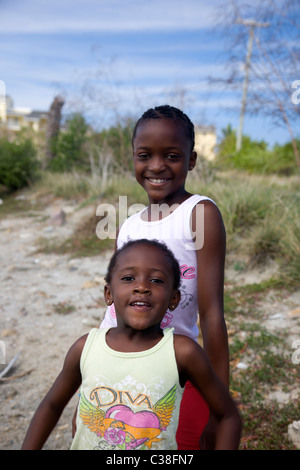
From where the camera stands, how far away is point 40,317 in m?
4.77

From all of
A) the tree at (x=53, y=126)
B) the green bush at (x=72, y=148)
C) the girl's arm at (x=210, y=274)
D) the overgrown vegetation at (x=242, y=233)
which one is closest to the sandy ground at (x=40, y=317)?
the overgrown vegetation at (x=242, y=233)

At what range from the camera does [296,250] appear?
15.8ft

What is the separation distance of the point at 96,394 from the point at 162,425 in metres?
0.19

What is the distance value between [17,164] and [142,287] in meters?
12.5

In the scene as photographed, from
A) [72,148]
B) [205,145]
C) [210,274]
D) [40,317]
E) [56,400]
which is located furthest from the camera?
[72,148]

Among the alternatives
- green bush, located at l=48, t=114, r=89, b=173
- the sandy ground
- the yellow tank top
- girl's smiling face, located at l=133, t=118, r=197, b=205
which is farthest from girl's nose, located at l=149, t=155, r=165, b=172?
green bush, located at l=48, t=114, r=89, b=173

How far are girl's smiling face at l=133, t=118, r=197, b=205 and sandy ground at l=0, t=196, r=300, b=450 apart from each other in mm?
1899

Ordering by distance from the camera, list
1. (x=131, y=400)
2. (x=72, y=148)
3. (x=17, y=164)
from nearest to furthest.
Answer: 1. (x=131, y=400)
2. (x=17, y=164)
3. (x=72, y=148)

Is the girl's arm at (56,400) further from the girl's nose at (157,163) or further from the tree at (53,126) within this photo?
the tree at (53,126)

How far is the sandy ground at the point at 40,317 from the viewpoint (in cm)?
310

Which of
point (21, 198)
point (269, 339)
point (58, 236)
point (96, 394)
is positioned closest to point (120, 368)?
point (96, 394)

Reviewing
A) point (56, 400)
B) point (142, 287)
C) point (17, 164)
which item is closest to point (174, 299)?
point (142, 287)

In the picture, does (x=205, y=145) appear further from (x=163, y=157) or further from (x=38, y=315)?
(x=163, y=157)

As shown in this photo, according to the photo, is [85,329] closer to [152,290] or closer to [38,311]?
[38,311]
